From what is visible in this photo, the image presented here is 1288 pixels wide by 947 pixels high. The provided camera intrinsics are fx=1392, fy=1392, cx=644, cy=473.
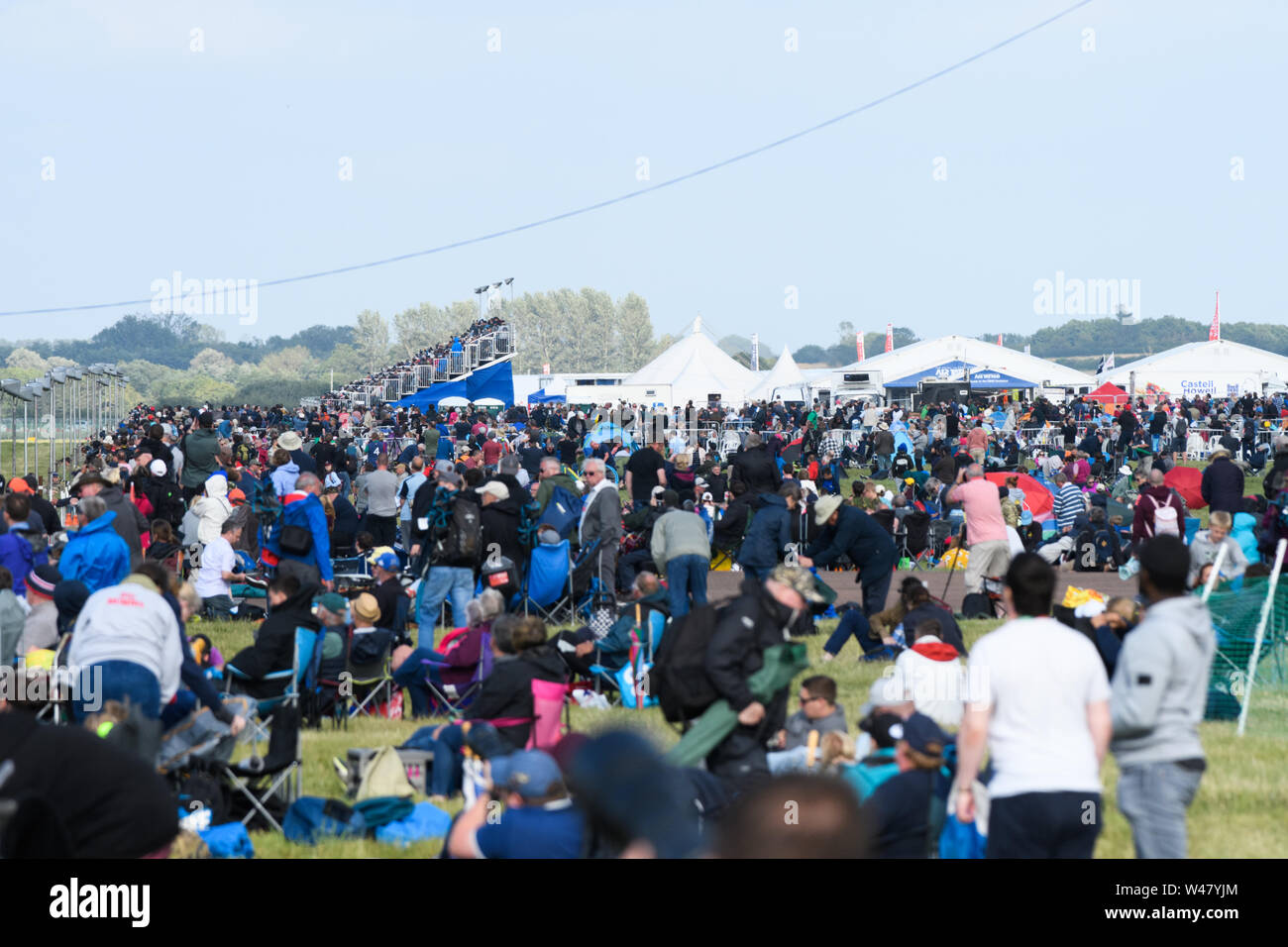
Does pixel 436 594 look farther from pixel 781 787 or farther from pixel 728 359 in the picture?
pixel 728 359

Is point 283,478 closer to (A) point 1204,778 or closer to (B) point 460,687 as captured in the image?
(B) point 460,687

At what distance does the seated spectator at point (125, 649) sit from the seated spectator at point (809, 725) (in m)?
2.84

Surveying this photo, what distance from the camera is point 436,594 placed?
10.7 meters

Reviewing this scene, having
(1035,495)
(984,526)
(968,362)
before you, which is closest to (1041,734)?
(984,526)

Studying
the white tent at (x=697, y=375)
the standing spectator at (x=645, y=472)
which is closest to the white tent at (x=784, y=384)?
the white tent at (x=697, y=375)

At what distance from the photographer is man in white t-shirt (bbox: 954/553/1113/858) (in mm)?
4371

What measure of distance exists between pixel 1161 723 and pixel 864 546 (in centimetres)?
689

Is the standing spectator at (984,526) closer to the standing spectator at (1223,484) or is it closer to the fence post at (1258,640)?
the fence post at (1258,640)

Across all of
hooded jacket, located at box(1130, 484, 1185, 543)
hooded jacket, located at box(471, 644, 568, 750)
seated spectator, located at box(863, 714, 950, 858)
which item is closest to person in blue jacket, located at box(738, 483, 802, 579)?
hooded jacket, located at box(1130, 484, 1185, 543)

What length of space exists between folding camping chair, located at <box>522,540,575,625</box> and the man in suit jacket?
38 cm

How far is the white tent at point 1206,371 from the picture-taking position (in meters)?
49.2

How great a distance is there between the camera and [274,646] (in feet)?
27.1

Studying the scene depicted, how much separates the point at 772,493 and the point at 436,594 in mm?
3112
